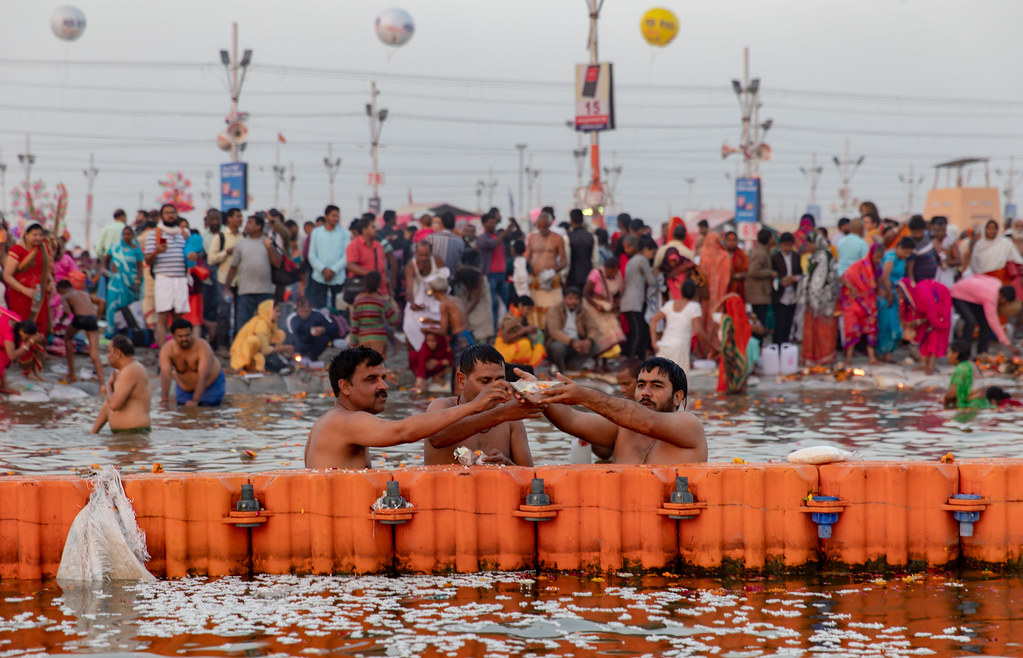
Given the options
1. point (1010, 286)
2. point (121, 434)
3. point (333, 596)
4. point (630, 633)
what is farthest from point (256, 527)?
point (1010, 286)

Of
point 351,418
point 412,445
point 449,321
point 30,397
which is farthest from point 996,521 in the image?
point 30,397

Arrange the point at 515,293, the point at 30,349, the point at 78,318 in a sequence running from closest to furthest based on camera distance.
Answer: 1. the point at 30,349
2. the point at 78,318
3. the point at 515,293

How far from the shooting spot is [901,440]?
38.6 ft

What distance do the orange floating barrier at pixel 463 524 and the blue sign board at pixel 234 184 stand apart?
20.5 m

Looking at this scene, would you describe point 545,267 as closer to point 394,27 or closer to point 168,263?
point 168,263

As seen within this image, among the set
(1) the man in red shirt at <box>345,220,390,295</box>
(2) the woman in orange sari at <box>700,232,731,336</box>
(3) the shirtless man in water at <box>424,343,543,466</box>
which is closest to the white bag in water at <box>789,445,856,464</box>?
(3) the shirtless man in water at <box>424,343,543,466</box>

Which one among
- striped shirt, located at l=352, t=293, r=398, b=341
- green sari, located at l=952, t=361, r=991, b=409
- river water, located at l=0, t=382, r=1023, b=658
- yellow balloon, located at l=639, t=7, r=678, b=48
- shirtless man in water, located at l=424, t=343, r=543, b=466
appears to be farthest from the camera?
yellow balloon, located at l=639, t=7, r=678, b=48

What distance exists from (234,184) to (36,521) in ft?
67.8

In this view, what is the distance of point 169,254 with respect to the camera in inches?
625

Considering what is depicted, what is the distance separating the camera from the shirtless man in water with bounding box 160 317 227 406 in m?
13.3

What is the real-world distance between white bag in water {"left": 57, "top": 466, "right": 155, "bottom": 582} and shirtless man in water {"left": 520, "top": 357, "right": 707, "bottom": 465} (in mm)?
2346

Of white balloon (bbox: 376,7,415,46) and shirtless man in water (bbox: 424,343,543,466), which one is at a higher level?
white balloon (bbox: 376,7,415,46)

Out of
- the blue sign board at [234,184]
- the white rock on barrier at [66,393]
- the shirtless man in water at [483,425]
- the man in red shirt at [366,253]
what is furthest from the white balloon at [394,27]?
the shirtless man in water at [483,425]

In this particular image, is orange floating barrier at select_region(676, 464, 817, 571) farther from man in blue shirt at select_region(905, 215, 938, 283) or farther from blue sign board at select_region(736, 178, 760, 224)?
blue sign board at select_region(736, 178, 760, 224)
